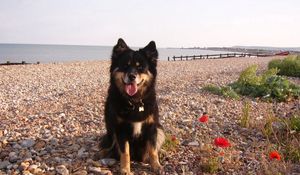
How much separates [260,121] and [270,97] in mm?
3103

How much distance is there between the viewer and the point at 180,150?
233 inches

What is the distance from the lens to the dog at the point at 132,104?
5.02m

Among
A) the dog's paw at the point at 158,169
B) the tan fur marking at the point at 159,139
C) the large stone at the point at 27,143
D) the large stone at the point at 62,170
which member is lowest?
the dog's paw at the point at 158,169

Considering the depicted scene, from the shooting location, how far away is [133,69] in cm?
495

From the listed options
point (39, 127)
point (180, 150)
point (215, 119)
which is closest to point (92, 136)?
point (39, 127)

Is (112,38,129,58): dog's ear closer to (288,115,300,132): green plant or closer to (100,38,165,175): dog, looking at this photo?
(100,38,165,175): dog

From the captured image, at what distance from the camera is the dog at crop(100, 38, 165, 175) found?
5.02 meters

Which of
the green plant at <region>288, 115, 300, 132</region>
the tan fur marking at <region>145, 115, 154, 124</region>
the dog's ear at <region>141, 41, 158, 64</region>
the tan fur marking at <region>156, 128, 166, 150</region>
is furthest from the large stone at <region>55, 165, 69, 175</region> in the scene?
the green plant at <region>288, 115, 300, 132</region>

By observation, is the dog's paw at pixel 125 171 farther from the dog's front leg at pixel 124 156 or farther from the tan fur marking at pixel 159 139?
the tan fur marking at pixel 159 139

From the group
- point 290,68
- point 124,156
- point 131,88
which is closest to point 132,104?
point 131,88

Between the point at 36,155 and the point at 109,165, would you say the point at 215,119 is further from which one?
the point at 36,155

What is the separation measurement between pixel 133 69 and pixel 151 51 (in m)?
0.45

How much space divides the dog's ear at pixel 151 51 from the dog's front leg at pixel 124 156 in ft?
4.04

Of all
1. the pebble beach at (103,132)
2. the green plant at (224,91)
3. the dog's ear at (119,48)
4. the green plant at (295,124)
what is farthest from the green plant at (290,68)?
the dog's ear at (119,48)
